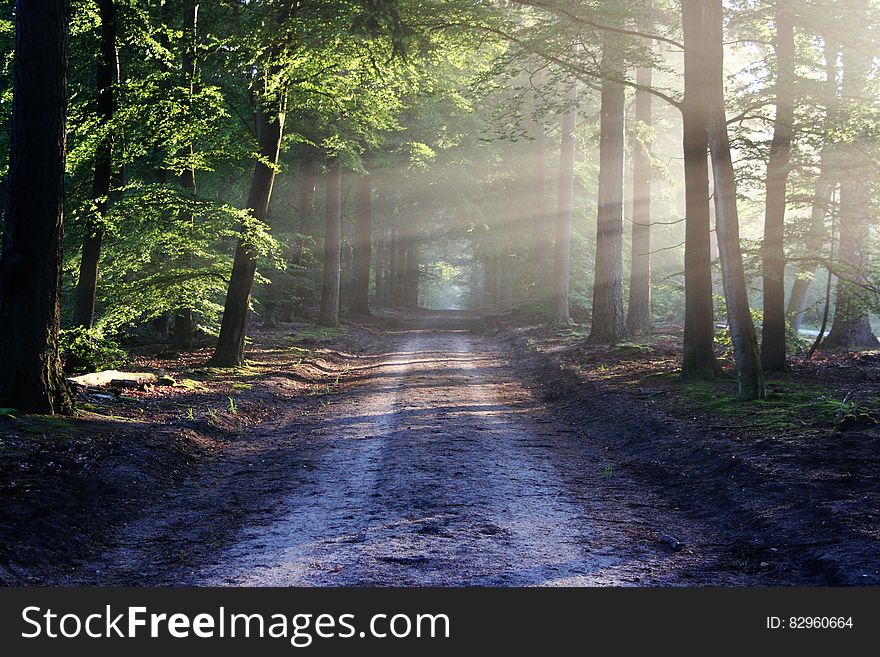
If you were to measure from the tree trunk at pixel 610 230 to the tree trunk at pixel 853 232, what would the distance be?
5.88 metres

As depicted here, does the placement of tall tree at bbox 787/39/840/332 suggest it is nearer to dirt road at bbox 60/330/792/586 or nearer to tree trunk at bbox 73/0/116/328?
dirt road at bbox 60/330/792/586

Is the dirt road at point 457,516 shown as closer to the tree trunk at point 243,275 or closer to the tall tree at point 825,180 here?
the tree trunk at point 243,275

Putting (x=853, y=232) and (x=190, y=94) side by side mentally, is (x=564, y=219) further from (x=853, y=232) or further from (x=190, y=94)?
(x=190, y=94)

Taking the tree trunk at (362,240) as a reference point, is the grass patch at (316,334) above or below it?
below

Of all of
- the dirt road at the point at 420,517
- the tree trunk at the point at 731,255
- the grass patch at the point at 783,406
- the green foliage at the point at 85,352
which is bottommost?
the dirt road at the point at 420,517

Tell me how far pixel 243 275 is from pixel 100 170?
378 centimetres

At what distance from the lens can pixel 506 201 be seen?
126ft

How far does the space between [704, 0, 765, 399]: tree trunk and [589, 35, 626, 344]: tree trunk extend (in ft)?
32.6

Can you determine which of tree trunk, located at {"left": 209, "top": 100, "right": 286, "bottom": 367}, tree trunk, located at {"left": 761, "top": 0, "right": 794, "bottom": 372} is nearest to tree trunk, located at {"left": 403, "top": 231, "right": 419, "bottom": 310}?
tree trunk, located at {"left": 209, "top": 100, "right": 286, "bottom": 367}

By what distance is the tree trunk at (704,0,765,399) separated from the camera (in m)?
12.2

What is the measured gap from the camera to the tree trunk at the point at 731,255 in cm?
1223

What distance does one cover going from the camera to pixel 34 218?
380 inches

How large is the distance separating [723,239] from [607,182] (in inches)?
426

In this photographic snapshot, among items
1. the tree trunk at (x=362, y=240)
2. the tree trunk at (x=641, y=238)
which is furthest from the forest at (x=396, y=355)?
the tree trunk at (x=362, y=240)
